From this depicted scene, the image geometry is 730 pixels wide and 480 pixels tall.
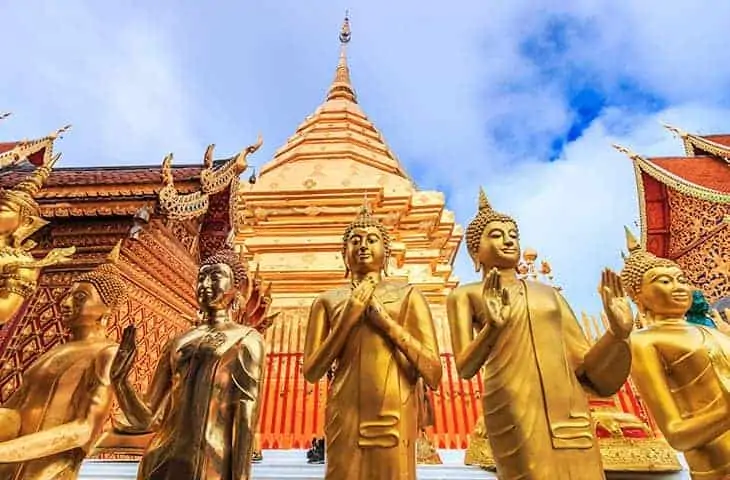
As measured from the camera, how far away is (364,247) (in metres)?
2.73

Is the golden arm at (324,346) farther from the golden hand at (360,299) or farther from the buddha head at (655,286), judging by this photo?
the buddha head at (655,286)

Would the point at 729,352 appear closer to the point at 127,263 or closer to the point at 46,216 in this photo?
the point at 127,263

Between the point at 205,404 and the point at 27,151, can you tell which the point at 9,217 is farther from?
the point at 27,151

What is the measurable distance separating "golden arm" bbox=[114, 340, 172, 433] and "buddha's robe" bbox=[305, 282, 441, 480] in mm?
601

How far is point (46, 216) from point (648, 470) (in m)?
4.57

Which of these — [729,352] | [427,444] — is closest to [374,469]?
[729,352]

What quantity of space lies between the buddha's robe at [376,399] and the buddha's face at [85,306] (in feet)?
3.11

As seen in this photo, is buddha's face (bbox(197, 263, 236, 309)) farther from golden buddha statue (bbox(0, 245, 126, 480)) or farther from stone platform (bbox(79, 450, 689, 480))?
stone platform (bbox(79, 450, 689, 480))

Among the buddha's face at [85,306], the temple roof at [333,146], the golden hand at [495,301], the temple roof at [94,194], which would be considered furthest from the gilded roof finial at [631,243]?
the temple roof at [333,146]

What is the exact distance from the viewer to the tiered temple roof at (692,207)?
27.2 ft

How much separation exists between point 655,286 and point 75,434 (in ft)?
7.95

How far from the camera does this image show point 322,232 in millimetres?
9484

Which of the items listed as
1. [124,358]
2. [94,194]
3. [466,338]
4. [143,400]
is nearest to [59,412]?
[143,400]

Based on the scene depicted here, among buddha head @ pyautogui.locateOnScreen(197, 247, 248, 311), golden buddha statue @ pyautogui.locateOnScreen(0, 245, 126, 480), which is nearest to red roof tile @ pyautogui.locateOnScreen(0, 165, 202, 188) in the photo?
golden buddha statue @ pyautogui.locateOnScreen(0, 245, 126, 480)
